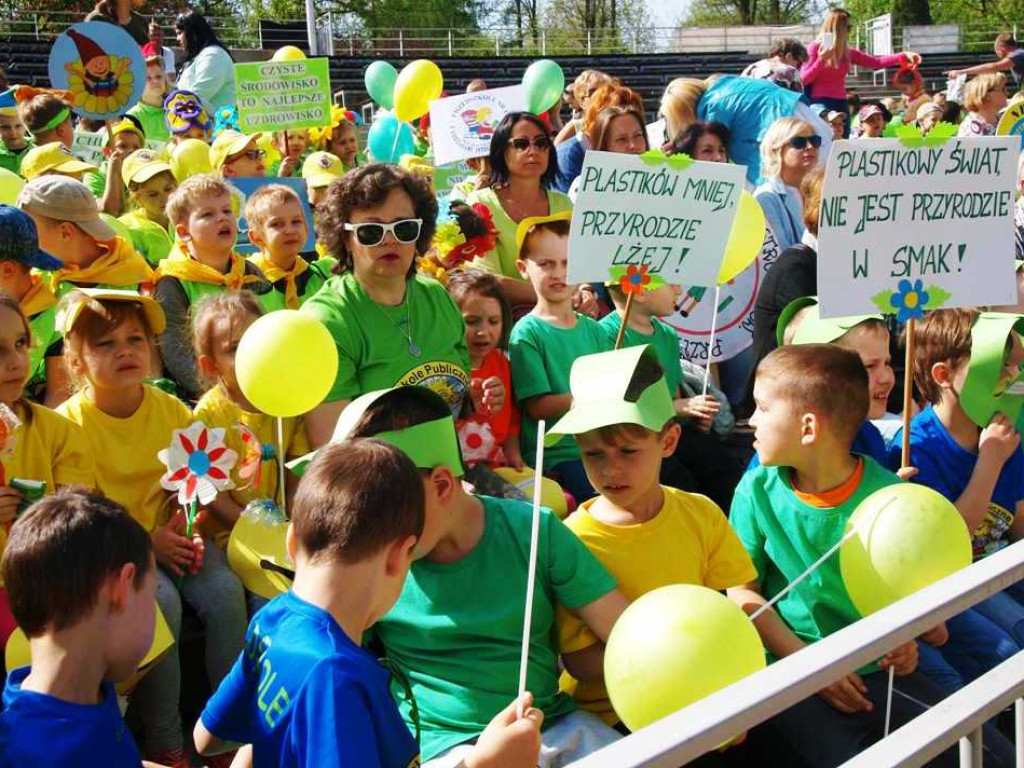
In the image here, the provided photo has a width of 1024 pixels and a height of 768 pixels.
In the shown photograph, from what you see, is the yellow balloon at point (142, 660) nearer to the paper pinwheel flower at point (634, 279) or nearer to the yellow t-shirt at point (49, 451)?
the yellow t-shirt at point (49, 451)

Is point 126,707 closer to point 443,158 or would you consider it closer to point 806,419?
point 806,419

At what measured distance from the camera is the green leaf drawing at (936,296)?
12.3ft

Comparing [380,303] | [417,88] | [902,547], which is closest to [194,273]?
[380,303]

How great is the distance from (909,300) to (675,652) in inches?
77.4

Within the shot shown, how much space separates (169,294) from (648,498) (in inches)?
100

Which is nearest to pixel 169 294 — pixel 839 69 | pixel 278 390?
pixel 278 390

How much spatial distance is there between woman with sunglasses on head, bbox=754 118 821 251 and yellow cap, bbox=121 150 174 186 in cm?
316

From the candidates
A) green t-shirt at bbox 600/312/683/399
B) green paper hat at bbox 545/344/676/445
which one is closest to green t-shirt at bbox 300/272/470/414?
green t-shirt at bbox 600/312/683/399

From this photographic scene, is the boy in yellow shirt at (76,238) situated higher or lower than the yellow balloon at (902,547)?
Answer: higher

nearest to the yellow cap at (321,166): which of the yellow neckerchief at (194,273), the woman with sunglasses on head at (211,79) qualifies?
the yellow neckerchief at (194,273)

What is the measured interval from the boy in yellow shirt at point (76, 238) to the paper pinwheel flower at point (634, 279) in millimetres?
1950

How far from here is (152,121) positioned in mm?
10383

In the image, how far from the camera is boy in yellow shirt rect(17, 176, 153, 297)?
4500 mm

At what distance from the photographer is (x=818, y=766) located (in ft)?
9.34
